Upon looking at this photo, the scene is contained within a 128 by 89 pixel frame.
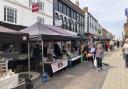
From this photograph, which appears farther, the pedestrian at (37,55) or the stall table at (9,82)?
the pedestrian at (37,55)

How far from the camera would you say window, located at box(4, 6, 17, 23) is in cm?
2312

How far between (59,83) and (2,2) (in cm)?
1133

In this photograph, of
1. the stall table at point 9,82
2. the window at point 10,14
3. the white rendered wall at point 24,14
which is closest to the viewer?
the stall table at point 9,82

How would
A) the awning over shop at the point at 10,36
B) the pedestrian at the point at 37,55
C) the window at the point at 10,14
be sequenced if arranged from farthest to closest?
the window at the point at 10,14
the pedestrian at the point at 37,55
the awning over shop at the point at 10,36

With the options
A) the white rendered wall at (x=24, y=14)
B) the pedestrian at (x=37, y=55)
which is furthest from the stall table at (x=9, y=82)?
the white rendered wall at (x=24, y=14)

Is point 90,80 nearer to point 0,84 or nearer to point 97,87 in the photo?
point 97,87

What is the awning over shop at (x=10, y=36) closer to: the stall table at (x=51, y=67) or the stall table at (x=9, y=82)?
the stall table at (x=9, y=82)

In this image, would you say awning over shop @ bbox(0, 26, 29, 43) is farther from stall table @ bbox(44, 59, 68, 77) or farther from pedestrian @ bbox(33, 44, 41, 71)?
pedestrian @ bbox(33, 44, 41, 71)

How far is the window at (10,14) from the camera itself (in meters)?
23.1

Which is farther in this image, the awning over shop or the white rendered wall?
the white rendered wall

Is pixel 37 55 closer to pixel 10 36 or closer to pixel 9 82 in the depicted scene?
pixel 9 82

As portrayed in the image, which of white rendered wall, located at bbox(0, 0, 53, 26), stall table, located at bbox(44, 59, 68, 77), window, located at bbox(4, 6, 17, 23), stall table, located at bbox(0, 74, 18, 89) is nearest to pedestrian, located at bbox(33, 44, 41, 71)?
stall table, located at bbox(44, 59, 68, 77)

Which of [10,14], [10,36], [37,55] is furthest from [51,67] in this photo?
[10,14]

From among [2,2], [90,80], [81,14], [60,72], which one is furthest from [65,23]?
[90,80]
